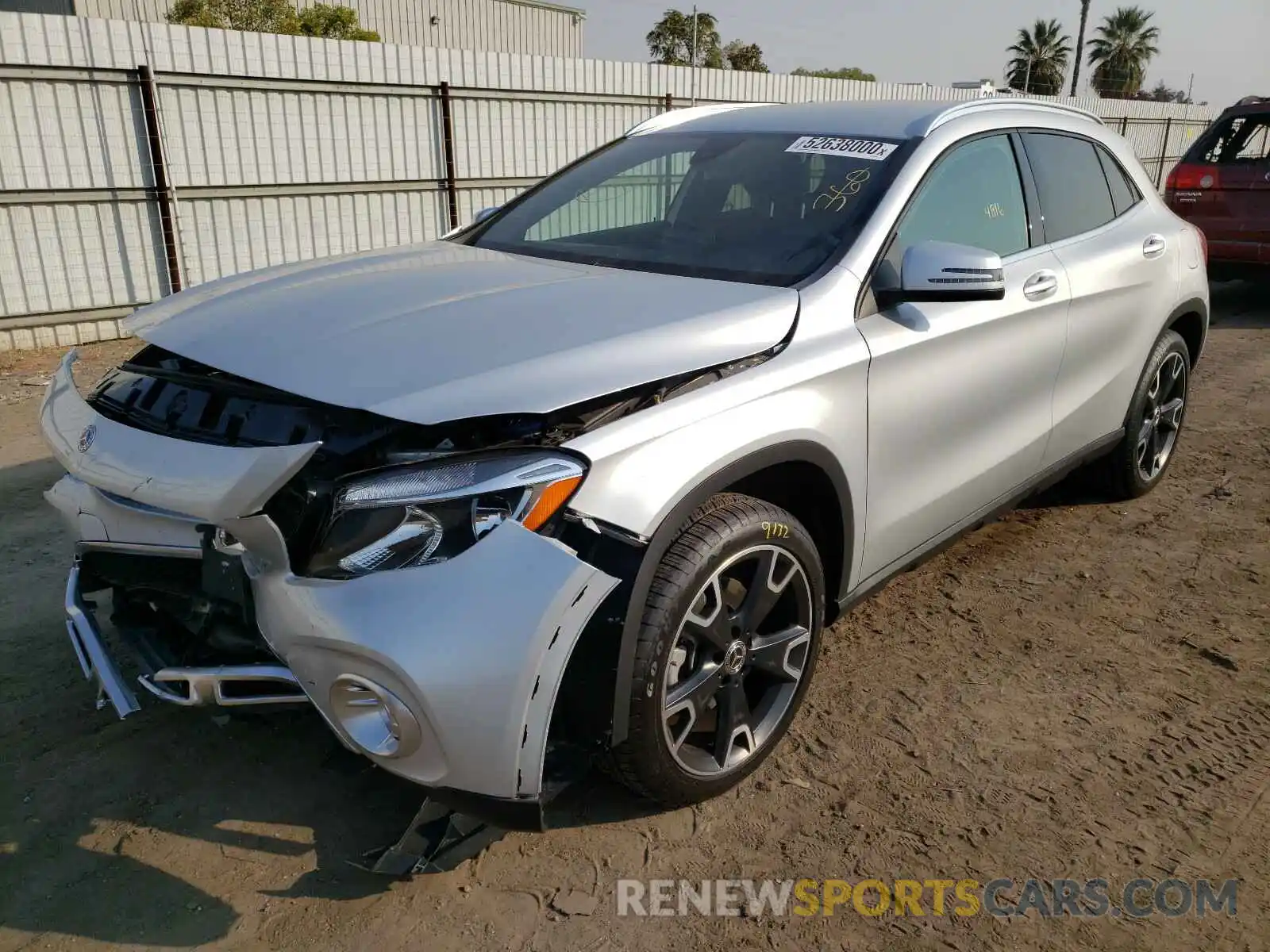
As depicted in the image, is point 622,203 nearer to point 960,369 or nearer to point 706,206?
point 706,206

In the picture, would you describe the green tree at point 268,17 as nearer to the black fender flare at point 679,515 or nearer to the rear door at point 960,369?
the rear door at point 960,369

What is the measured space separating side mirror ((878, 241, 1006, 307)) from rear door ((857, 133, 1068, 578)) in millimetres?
105

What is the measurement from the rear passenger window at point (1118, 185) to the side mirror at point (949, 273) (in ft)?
6.10

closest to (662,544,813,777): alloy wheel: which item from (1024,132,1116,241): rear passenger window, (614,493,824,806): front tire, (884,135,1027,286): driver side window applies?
(614,493,824,806): front tire

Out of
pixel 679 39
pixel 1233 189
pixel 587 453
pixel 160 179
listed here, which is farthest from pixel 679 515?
pixel 679 39

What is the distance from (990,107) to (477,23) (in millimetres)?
36162

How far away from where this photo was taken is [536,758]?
6.53 feet

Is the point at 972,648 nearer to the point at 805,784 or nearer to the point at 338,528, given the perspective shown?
the point at 805,784

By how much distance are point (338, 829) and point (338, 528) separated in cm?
90

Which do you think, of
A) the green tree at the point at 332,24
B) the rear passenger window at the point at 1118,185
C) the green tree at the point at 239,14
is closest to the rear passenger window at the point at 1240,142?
the rear passenger window at the point at 1118,185

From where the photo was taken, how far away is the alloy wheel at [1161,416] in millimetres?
4551

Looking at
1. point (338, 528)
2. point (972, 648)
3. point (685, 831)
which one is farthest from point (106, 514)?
point (972, 648)

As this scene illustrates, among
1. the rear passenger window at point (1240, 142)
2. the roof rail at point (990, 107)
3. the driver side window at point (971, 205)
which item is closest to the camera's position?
the driver side window at point (971, 205)

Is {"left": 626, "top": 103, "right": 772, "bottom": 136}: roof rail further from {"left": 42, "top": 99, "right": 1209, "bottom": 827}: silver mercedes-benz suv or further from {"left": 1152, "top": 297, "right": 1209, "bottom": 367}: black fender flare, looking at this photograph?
{"left": 1152, "top": 297, "right": 1209, "bottom": 367}: black fender flare
